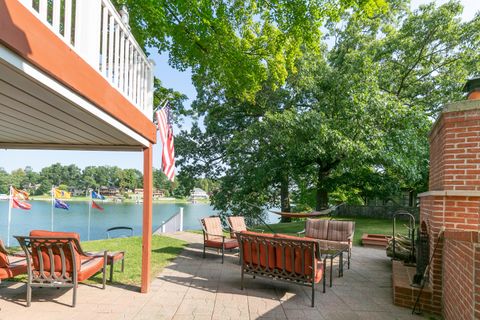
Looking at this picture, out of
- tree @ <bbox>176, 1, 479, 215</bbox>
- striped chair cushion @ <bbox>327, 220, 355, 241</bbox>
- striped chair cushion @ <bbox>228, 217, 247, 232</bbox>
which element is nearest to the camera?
striped chair cushion @ <bbox>327, 220, 355, 241</bbox>

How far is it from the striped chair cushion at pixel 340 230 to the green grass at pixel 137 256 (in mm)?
3498

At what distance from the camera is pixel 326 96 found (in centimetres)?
1309

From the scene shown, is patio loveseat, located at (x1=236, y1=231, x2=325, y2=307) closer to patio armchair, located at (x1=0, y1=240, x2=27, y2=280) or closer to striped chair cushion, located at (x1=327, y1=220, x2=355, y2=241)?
striped chair cushion, located at (x1=327, y1=220, x2=355, y2=241)

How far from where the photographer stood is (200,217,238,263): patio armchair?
6293 millimetres

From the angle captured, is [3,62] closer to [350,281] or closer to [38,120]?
[38,120]

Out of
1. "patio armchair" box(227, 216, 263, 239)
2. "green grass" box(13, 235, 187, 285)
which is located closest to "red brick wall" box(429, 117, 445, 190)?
"patio armchair" box(227, 216, 263, 239)

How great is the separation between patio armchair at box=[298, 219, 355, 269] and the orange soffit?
4971 mm

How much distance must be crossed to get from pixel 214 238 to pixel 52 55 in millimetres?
5539

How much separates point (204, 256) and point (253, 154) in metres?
8.66

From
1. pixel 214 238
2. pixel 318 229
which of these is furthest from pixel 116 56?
pixel 318 229

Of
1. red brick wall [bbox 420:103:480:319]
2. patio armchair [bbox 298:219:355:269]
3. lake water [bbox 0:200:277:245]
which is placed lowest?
lake water [bbox 0:200:277:245]

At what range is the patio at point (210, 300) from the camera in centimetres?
348

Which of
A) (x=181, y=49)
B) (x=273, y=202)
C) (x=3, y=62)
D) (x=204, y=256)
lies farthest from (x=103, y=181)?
(x=3, y=62)

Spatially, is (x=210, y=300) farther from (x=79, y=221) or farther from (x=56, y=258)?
(x=79, y=221)
